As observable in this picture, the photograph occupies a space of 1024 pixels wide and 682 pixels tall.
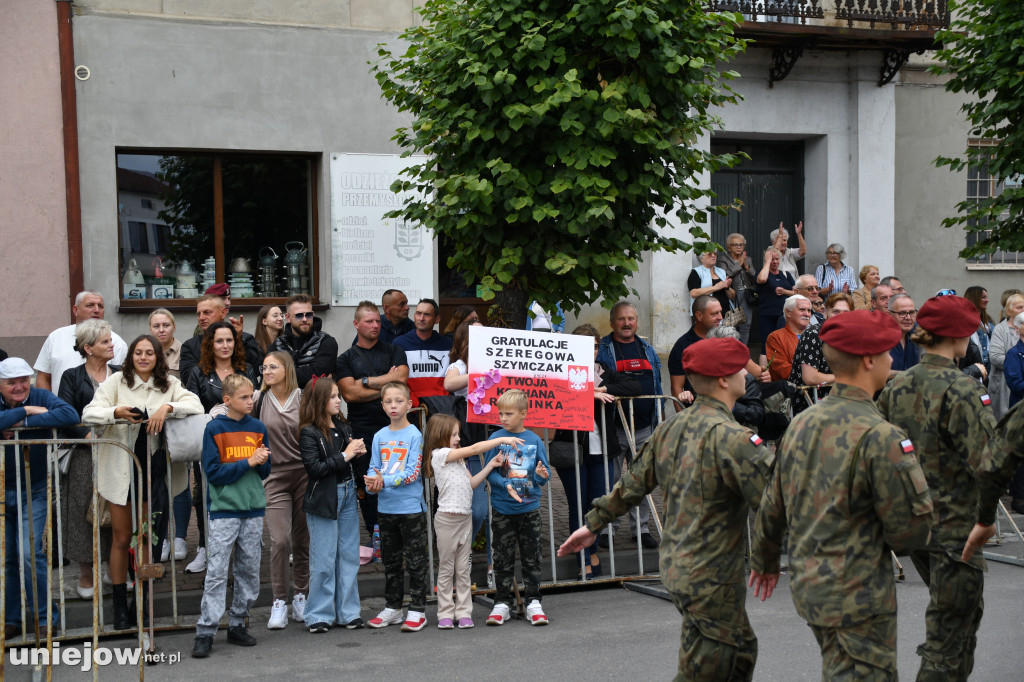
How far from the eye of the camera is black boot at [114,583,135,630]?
7434 millimetres

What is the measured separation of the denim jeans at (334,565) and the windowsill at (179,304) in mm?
5774

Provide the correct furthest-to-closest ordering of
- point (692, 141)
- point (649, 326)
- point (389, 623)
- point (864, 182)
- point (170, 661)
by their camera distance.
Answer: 1. point (864, 182)
2. point (649, 326)
3. point (692, 141)
4. point (389, 623)
5. point (170, 661)

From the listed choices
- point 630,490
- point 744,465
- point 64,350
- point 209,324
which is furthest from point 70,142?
point 744,465

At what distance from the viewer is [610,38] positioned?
27.4 feet

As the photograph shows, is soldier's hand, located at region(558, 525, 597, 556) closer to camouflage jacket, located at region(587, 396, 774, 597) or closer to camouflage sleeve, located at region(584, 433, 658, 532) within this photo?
camouflage sleeve, located at region(584, 433, 658, 532)

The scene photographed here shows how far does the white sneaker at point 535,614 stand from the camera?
24.8ft

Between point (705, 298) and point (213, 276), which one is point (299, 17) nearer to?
point (213, 276)

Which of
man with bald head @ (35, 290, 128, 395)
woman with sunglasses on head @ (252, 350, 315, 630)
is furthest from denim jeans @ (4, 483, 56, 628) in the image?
man with bald head @ (35, 290, 128, 395)

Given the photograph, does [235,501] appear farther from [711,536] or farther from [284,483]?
[711,536]

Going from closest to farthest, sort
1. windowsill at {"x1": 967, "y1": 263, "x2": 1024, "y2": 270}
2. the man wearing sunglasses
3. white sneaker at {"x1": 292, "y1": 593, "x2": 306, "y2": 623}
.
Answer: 1. white sneaker at {"x1": 292, "y1": 593, "x2": 306, "y2": 623}
2. the man wearing sunglasses
3. windowsill at {"x1": 967, "y1": 263, "x2": 1024, "y2": 270}

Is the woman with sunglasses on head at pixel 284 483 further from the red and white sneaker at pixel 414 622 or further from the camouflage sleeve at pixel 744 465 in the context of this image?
the camouflage sleeve at pixel 744 465

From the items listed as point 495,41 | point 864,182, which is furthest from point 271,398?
point 864,182

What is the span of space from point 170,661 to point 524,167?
4.42m

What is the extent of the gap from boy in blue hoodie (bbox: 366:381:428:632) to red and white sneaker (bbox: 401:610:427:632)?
0.06 meters
